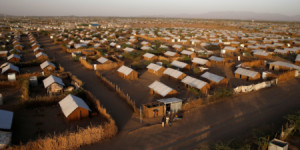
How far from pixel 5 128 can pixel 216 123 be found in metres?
12.0

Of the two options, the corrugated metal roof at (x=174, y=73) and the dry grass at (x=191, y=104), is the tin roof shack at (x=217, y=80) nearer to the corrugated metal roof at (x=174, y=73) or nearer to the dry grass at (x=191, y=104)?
the corrugated metal roof at (x=174, y=73)

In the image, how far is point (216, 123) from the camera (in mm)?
12375

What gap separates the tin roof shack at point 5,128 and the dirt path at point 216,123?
377 cm

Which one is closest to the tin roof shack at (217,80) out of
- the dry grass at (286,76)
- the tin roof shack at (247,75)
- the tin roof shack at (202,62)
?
the tin roof shack at (247,75)

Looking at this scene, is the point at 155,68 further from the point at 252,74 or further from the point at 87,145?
the point at 87,145

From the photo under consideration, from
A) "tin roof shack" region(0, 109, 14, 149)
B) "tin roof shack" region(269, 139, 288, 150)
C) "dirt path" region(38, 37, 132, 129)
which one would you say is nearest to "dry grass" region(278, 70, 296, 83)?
"tin roof shack" region(269, 139, 288, 150)

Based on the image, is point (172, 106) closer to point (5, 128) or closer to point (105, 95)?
point (105, 95)

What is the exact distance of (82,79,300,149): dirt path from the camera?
10.4 metres

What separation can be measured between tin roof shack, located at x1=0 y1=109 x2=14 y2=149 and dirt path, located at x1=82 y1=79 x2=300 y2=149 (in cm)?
377

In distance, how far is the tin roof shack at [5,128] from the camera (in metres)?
9.31

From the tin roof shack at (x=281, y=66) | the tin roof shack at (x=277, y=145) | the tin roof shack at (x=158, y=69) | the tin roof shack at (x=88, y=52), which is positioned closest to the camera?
the tin roof shack at (x=277, y=145)

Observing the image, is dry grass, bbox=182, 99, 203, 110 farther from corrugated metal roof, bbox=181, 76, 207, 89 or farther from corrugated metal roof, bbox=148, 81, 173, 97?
corrugated metal roof, bbox=181, 76, 207, 89

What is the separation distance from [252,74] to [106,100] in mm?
15062

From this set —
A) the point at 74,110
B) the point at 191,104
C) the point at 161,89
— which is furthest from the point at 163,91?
the point at 74,110
